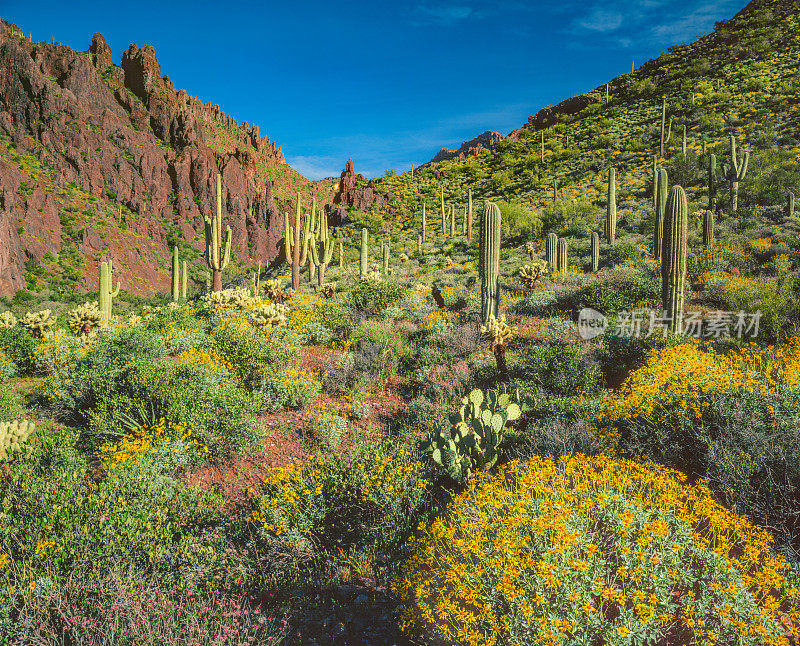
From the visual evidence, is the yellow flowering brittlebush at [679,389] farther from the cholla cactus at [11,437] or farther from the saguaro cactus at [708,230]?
the saguaro cactus at [708,230]

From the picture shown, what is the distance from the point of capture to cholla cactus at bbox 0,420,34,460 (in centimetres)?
513

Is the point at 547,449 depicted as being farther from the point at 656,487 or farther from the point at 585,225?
the point at 585,225

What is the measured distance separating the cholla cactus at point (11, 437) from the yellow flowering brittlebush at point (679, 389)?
7.32m

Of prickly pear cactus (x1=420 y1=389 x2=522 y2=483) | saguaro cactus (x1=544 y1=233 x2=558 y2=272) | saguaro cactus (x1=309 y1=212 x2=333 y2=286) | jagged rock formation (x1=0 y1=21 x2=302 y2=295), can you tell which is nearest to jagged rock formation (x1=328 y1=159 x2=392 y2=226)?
jagged rock formation (x1=0 y1=21 x2=302 y2=295)

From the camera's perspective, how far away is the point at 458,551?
10.2 ft

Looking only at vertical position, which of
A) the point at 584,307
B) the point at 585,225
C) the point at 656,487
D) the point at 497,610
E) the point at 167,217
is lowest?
the point at 497,610

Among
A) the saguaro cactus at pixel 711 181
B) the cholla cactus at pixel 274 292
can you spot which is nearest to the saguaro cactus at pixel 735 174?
the saguaro cactus at pixel 711 181

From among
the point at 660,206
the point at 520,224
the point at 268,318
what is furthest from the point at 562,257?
the point at 268,318

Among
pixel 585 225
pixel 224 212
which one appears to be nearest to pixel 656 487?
pixel 585 225

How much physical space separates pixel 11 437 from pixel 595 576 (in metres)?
6.97

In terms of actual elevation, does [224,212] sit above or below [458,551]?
above

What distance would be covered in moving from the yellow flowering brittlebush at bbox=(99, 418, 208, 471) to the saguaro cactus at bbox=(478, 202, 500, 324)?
7.10m

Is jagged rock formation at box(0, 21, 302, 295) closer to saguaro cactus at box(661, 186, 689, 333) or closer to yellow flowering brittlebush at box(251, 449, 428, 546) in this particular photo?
yellow flowering brittlebush at box(251, 449, 428, 546)

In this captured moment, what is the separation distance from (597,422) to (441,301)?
8.30 meters
